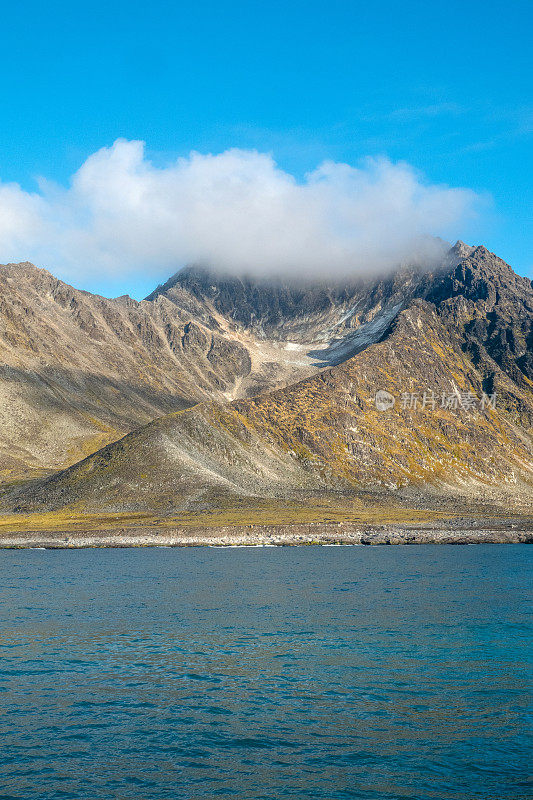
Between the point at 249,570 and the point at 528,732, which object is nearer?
the point at 528,732

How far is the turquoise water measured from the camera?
27234 mm

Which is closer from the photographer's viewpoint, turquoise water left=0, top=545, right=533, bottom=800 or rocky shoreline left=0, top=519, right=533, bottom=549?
turquoise water left=0, top=545, right=533, bottom=800

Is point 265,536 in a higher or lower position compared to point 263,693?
lower

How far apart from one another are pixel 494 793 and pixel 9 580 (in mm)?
79517

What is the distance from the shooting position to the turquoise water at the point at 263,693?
27.2 meters

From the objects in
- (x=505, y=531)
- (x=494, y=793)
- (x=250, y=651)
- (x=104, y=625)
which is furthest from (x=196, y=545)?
(x=494, y=793)

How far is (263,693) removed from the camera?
39062 mm

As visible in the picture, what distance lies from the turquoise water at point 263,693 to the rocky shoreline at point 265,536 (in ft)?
233

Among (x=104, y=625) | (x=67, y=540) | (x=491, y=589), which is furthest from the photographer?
(x=67, y=540)

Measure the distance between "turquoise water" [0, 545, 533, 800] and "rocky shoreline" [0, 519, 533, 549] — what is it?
233ft

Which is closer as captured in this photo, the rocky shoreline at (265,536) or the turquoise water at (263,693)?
the turquoise water at (263,693)

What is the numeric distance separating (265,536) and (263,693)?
12189 centimetres

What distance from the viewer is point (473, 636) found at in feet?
181

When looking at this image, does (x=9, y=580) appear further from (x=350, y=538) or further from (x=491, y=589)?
(x=350, y=538)
